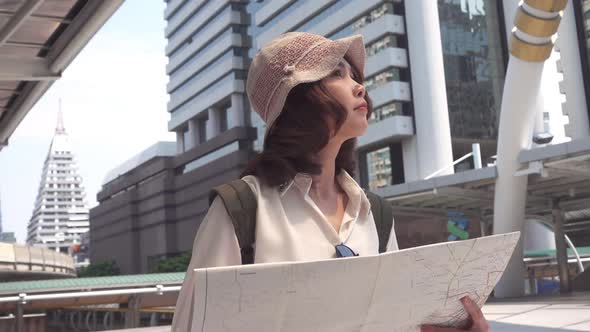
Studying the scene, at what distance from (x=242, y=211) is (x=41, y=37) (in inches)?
331

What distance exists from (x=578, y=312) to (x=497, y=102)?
40875 millimetres

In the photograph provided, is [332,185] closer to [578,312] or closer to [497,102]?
[578,312]

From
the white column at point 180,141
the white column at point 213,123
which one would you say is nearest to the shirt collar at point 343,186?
the white column at point 213,123

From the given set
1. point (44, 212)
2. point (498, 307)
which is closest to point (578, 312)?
point (498, 307)

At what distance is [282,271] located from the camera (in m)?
1.36

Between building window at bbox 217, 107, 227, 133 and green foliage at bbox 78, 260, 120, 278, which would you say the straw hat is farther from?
green foliage at bbox 78, 260, 120, 278

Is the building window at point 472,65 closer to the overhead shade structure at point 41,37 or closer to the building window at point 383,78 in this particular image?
the building window at point 383,78

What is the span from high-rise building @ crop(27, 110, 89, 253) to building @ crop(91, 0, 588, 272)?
113228 millimetres

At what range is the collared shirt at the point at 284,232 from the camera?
153 cm

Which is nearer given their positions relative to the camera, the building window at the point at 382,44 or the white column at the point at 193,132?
the building window at the point at 382,44

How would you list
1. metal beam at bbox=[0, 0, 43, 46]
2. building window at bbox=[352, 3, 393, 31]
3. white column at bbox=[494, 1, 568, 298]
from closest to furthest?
1. metal beam at bbox=[0, 0, 43, 46]
2. white column at bbox=[494, 1, 568, 298]
3. building window at bbox=[352, 3, 393, 31]

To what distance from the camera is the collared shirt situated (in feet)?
5.01

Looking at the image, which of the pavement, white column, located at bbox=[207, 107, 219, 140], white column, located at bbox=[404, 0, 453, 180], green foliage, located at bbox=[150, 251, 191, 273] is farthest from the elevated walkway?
white column, located at bbox=[207, 107, 219, 140]

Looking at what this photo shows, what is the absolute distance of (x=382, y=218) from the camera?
6.27 feet
